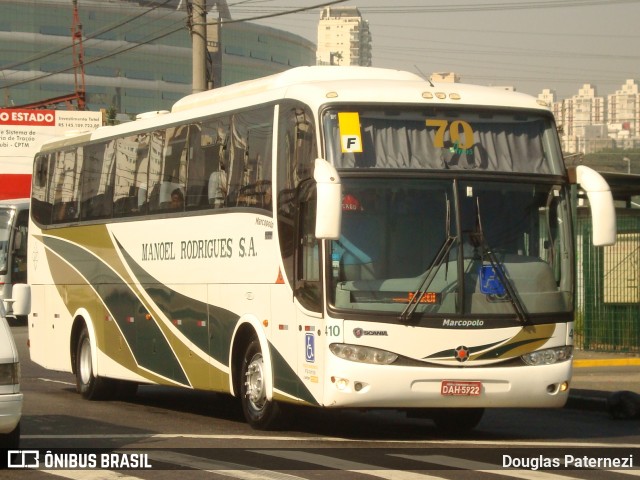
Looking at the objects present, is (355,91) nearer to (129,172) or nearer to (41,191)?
(129,172)

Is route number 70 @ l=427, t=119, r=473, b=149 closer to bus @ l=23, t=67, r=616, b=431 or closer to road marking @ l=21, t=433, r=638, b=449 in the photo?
bus @ l=23, t=67, r=616, b=431

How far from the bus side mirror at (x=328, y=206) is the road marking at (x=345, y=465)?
6.09ft

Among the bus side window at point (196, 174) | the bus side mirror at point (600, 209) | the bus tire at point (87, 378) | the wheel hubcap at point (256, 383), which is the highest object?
the bus side window at point (196, 174)

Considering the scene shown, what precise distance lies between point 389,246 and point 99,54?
119243 millimetres

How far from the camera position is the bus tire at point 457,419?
14.4 meters

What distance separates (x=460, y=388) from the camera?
12.5 meters

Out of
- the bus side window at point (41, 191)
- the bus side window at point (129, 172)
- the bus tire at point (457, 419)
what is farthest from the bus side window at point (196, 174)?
the bus side window at point (41, 191)

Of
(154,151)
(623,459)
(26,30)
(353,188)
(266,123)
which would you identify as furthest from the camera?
(26,30)

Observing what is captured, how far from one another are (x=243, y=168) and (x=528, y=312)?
11.7ft

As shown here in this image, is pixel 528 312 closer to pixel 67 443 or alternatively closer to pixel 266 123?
pixel 266 123

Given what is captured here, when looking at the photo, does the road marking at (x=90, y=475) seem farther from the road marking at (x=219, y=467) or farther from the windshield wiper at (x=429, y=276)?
the windshield wiper at (x=429, y=276)

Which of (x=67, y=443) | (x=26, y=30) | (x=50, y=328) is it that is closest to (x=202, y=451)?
(x=67, y=443)

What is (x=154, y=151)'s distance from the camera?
17047 millimetres

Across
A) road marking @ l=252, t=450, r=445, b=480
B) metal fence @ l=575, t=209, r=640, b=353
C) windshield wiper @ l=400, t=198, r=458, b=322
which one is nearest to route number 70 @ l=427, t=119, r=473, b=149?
windshield wiper @ l=400, t=198, r=458, b=322
